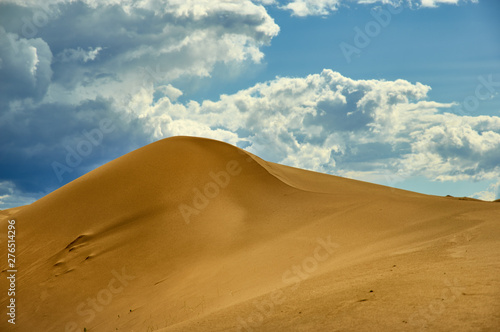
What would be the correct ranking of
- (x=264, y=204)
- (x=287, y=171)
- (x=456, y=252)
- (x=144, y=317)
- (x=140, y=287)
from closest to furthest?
1. (x=456, y=252)
2. (x=144, y=317)
3. (x=140, y=287)
4. (x=264, y=204)
5. (x=287, y=171)

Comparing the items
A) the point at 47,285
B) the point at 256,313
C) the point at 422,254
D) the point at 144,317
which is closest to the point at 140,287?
the point at 144,317

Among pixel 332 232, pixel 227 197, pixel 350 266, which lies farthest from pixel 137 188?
pixel 350 266

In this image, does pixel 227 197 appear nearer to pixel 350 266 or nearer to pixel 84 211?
pixel 84 211

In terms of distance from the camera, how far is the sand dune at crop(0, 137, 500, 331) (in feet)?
25.0

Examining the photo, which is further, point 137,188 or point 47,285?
point 137,188

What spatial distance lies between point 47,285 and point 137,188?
5.63 meters

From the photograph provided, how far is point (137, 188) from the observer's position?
19.7 meters

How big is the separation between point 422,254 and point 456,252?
0.74 meters

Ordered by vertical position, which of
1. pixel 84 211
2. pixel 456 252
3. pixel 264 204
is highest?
pixel 84 211

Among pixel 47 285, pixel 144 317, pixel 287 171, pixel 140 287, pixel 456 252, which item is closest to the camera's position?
pixel 456 252

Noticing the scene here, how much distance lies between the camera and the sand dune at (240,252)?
7605 millimetres

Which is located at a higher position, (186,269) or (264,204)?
(264,204)

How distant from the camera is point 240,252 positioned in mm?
14961

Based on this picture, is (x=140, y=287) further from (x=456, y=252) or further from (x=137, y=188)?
(x=456, y=252)
